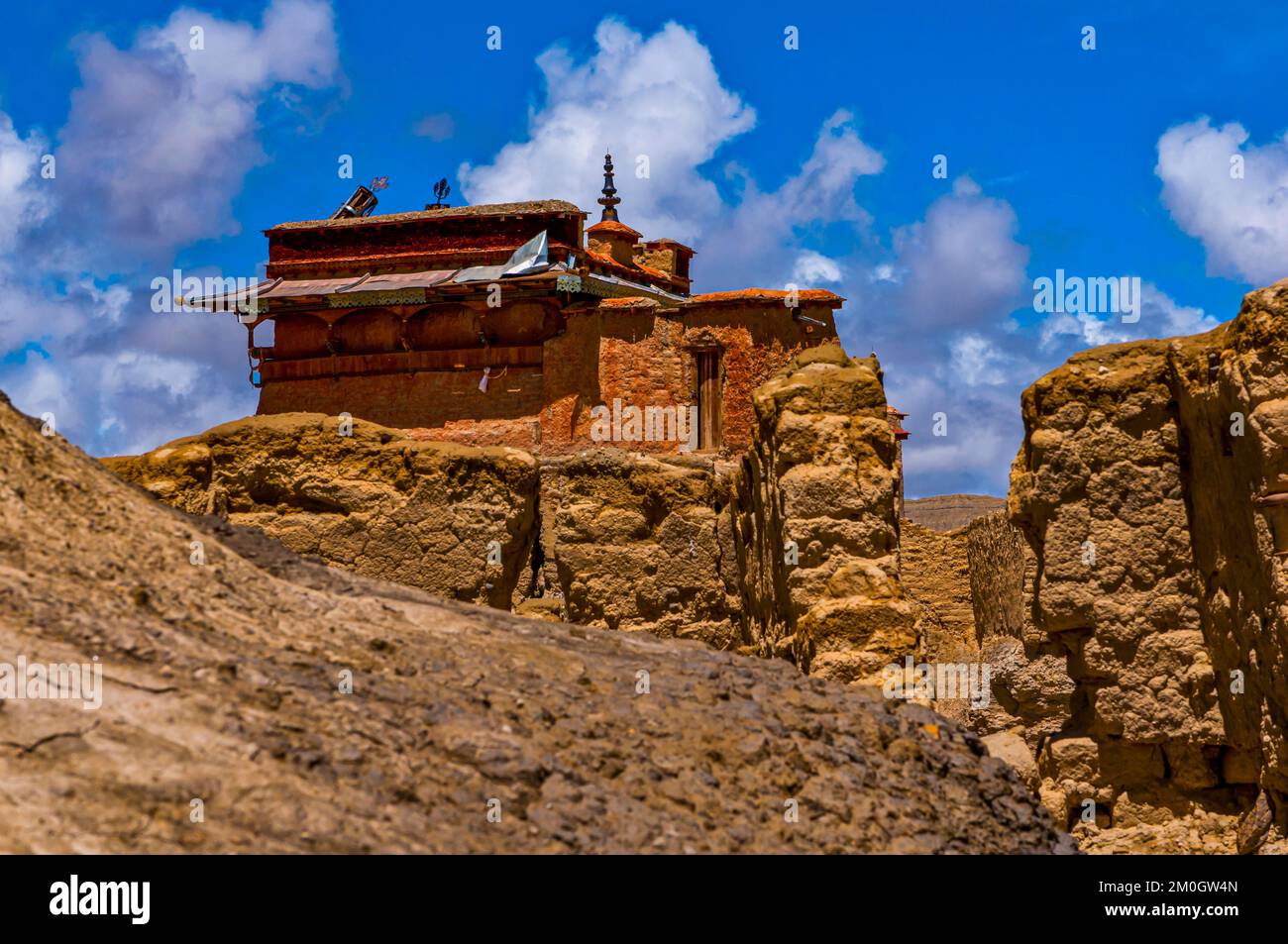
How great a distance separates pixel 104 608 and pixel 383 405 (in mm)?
23258

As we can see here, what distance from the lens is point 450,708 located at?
7.08 m

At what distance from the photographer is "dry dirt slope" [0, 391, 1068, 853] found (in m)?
5.90

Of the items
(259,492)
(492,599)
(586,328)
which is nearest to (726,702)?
(492,599)

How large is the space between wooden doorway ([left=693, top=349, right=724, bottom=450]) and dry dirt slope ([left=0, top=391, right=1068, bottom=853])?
58.8ft

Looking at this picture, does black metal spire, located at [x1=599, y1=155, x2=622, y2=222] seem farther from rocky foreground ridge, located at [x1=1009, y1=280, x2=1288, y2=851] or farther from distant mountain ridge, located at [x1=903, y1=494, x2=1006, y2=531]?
rocky foreground ridge, located at [x1=1009, y1=280, x2=1288, y2=851]

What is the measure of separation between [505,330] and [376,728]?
23.4 meters

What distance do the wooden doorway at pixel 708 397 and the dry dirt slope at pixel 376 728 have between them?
1792 centimetres

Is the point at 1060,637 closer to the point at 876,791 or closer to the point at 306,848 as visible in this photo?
the point at 876,791

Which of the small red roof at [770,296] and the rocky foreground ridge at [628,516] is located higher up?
the small red roof at [770,296]

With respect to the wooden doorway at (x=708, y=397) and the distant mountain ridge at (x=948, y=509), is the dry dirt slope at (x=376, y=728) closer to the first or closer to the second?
the wooden doorway at (x=708, y=397)

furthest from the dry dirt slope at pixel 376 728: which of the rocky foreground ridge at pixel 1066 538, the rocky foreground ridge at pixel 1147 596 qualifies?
the rocky foreground ridge at pixel 1147 596

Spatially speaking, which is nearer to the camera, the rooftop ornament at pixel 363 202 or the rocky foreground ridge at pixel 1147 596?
the rocky foreground ridge at pixel 1147 596

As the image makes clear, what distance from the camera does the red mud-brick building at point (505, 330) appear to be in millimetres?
26844

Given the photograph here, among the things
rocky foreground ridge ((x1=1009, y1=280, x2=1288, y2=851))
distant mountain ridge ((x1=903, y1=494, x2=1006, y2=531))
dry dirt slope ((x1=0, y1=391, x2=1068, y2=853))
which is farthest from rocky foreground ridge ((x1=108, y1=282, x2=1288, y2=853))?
distant mountain ridge ((x1=903, y1=494, x2=1006, y2=531))
